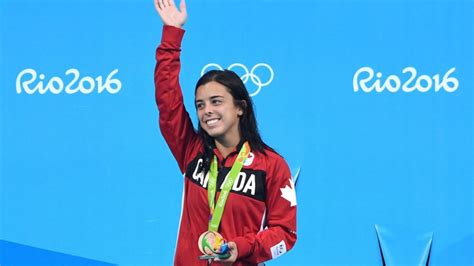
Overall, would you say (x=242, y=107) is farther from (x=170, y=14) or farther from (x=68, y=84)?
(x=68, y=84)

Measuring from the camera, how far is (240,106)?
2.09 m

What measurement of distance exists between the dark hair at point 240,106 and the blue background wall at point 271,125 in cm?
151

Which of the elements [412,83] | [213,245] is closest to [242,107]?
[213,245]

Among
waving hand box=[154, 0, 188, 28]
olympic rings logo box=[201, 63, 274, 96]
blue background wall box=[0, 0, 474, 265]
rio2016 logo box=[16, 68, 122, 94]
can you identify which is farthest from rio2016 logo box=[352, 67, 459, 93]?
waving hand box=[154, 0, 188, 28]

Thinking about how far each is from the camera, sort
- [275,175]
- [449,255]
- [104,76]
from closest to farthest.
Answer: [275,175] → [449,255] → [104,76]

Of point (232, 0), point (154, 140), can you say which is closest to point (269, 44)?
point (232, 0)

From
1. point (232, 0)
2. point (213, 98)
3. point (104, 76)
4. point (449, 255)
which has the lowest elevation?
point (449, 255)

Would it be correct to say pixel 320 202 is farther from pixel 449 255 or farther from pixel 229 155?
pixel 229 155

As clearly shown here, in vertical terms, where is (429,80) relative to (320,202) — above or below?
above

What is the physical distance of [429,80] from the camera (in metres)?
3.56

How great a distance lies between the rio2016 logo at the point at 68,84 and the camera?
3.76m

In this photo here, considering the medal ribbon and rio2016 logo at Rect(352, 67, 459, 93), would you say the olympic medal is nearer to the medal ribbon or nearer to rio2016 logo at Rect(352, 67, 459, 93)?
the medal ribbon

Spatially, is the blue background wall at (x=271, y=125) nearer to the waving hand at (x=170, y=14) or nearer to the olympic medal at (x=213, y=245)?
the waving hand at (x=170, y=14)

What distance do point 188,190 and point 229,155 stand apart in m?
0.17
